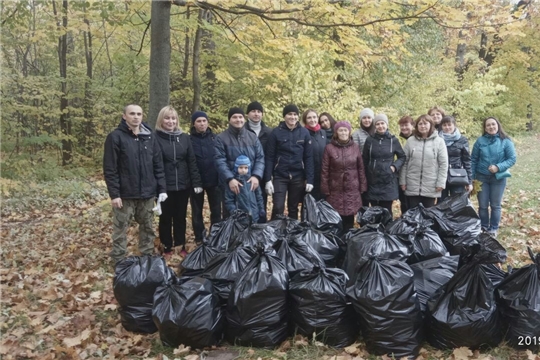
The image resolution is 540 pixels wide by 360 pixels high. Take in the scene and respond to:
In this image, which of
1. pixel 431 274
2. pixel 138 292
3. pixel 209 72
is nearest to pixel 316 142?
pixel 431 274

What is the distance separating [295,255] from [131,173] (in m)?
2.07

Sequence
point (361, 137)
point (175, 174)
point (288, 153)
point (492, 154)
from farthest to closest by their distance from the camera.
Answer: point (361, 137) < point (492, 154) < point (288, 153) < point (175, 174)

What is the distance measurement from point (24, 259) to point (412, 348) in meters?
5.00

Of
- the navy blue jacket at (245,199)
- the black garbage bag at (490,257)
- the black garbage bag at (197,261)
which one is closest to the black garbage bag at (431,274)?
the black garbage bag at (490,257)

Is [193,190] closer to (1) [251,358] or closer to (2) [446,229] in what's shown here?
(1) [251,358]

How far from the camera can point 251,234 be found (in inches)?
163

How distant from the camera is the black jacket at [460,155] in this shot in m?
5.71

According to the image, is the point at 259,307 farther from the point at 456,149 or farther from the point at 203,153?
the point at 456,149

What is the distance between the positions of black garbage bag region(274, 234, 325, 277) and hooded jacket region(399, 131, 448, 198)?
2240mm

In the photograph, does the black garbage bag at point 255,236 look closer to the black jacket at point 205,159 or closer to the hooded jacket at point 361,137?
the black jacket at point 205,159

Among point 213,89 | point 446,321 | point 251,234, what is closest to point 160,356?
point 251,234

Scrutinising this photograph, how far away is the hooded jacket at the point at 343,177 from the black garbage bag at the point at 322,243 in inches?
46.5

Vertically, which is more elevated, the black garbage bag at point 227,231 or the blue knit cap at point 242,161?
the blue knit cap at point 242,161

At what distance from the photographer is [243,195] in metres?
5.16
